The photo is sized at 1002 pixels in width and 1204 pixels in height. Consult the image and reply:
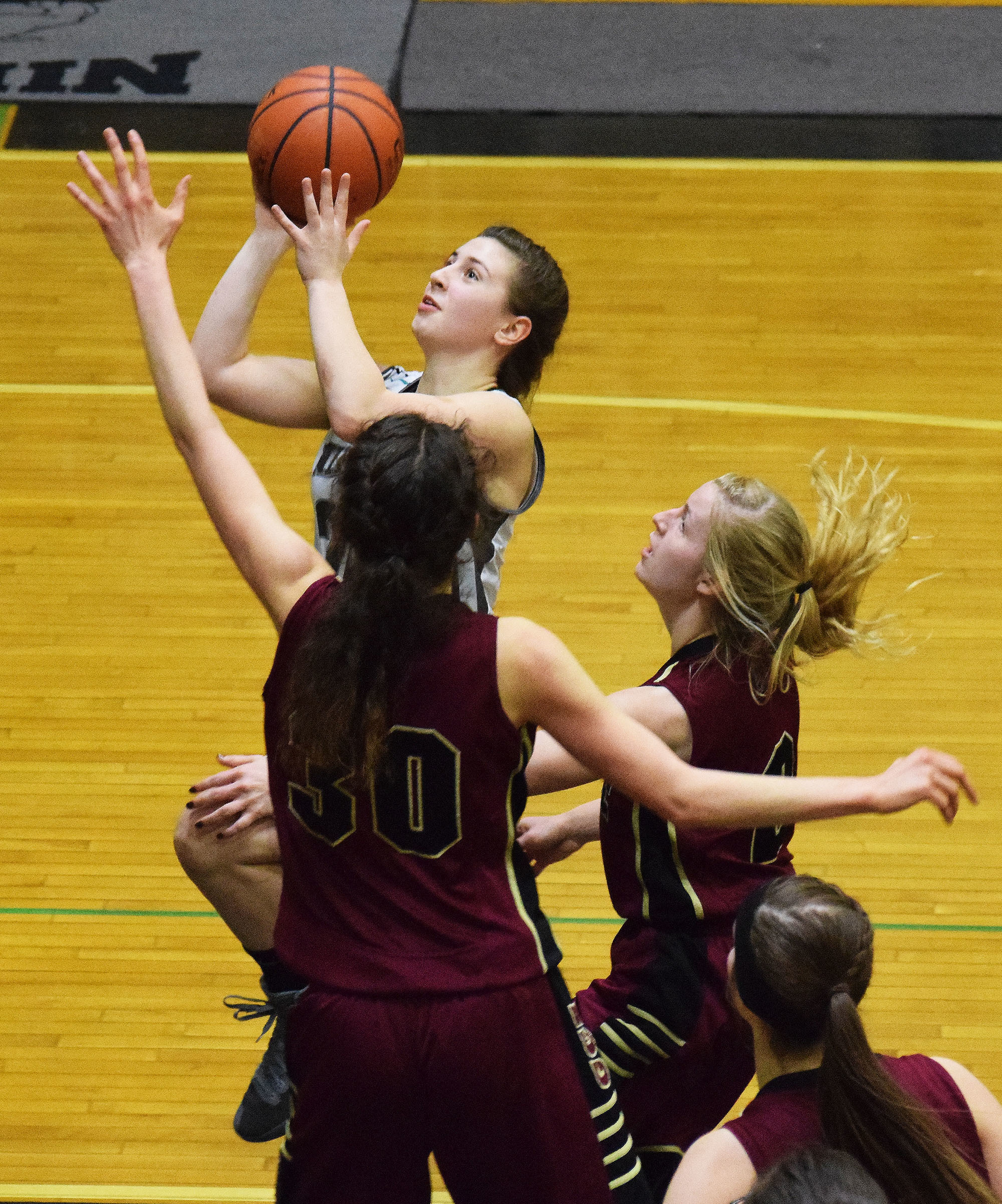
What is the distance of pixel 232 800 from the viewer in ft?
9.86

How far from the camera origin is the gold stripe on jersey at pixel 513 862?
2369mm

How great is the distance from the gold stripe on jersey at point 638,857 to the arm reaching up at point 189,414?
791 millimetres

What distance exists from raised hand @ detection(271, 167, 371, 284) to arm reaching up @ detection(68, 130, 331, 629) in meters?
0.30

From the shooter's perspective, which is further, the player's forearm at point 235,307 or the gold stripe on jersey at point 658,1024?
the player's forearm at point 235,307

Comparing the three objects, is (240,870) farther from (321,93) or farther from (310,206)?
(321,93)

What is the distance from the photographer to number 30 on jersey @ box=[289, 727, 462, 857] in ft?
7.52

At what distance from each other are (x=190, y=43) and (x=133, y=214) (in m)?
7.22

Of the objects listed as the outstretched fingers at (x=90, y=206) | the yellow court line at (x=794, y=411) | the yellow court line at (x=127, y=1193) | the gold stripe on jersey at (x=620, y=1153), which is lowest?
the yellow court line at (x=127, y=1193)

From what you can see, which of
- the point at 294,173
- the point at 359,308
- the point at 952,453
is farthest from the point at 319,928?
the point at 359,308

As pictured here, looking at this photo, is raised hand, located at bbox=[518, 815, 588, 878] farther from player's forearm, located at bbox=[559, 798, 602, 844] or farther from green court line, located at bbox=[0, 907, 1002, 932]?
green court line, located at bbox=[0, 907, 1002, 932]

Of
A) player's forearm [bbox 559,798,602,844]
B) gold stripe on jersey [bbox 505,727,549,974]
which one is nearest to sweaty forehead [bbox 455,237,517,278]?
player's forearm [bbox 559,798,602,844]

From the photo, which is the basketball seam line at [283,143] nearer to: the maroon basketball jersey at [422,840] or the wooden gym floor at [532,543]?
the maroon basketball jersey at [422,840]

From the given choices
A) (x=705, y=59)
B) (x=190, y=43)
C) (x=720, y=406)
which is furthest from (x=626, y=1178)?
(x=190, y=43)

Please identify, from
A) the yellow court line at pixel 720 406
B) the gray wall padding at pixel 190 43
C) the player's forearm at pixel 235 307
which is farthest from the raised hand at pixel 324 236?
the gray wall padding at pixel 190 43
